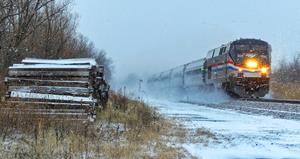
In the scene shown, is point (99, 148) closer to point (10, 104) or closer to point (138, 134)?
point (138, 134)

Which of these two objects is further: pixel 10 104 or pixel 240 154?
pixel 10 104

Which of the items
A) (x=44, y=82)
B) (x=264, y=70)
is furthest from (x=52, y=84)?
(x=264, y=70)

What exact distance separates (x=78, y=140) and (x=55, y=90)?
311cm

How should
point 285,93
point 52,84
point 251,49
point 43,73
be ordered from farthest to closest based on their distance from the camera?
point 285,93
point 251,49
point 43,73
point 52,84

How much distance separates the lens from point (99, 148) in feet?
29.3

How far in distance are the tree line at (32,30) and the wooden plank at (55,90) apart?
700 centimetres

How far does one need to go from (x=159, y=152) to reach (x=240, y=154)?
1.49 meters

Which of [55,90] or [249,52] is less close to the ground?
[249,52]

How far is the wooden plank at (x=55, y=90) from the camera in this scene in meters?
12.1

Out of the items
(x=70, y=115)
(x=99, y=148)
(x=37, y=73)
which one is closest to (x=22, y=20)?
(x=37, y=73)

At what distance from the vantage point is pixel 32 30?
24344mm

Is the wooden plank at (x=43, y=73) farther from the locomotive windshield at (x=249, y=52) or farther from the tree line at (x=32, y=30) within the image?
the locomotive windshield at (x=249, y=52)

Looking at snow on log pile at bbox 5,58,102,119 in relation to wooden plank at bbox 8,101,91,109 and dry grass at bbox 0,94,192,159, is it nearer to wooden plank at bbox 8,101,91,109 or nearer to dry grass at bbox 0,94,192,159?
wooden plank at bbox 8,101,91,109

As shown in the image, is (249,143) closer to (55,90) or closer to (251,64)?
(55,90)
